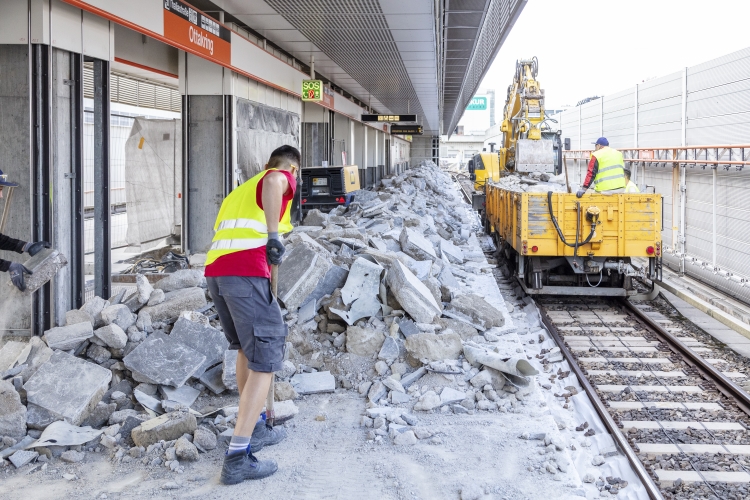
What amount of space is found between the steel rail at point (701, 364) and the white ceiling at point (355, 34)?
570 cm

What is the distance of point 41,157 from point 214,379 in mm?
2691

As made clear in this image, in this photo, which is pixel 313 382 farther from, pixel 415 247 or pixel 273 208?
pixel 415 247

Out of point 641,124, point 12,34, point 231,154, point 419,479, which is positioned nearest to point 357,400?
point 419,479

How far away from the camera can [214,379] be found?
224 inches

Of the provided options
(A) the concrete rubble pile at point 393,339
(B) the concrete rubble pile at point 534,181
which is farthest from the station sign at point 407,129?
(A) the concrete rubble pile at point 393,339

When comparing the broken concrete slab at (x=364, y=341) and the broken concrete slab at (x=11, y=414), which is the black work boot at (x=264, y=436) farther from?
the broken concrete slab at (x=364, y=341)

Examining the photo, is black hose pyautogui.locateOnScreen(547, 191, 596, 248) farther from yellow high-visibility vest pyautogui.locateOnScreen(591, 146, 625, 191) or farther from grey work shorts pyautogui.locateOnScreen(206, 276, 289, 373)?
grey work shorts pyautogui.locateOnScreen(206, 276, 289, 373)

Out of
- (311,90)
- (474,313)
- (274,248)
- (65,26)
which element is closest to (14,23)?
(65,26)

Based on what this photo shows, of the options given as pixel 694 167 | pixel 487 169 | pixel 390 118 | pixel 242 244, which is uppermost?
pixel 390 118

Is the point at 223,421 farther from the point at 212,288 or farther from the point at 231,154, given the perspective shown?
the point at 231,154

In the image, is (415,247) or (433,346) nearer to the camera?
(433,346)

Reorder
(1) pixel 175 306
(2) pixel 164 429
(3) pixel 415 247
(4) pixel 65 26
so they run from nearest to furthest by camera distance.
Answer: (2) pixel 164 429 < (1) pixel 175 306 < (4) pixel 65 26 < (3) pixel 415 247

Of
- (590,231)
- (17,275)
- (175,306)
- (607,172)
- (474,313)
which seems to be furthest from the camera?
(607,172)

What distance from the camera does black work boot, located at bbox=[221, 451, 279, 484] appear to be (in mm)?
4070
